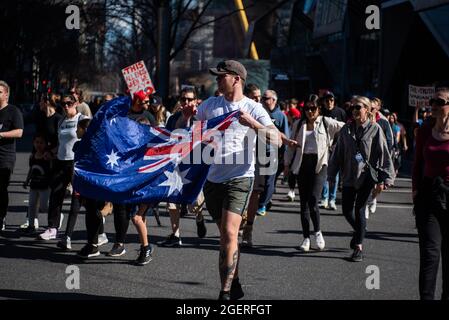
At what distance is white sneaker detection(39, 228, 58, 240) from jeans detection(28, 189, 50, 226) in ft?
1.51

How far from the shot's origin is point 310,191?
8898mm

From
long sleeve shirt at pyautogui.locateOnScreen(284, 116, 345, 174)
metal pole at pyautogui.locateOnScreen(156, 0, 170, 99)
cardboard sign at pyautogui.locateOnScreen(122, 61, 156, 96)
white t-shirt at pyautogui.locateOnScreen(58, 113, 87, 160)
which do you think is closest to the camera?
long sleeve shirt at pyautogui.locateOnScreen(284, 116, 345, 174)

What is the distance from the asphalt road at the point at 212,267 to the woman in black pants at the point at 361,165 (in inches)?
18.3

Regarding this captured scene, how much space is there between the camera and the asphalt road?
21.6 ft

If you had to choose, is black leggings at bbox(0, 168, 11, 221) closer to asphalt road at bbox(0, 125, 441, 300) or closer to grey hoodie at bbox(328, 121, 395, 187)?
asphalt road at bbox(0, 125, 441, 300)

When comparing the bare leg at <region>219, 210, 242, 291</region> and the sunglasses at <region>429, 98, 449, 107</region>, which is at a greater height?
the sunglasses at <region>429, 98, 449, 107</region>

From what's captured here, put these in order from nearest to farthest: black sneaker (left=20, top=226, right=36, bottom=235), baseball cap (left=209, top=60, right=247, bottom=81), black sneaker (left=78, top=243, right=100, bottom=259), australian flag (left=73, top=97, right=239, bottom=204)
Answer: baseball cap (left=209, top=60, right=247, bottom=81)
australian flag (left=73, top=97, right=239, bottom=204)
black sneaker (left=78, top=243, right=100, bottom=259)
black sneaker (left=20, top=226, right=36, bottom=235)

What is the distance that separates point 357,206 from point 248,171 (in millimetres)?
2575

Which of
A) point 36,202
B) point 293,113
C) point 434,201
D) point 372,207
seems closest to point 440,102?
point 434,201

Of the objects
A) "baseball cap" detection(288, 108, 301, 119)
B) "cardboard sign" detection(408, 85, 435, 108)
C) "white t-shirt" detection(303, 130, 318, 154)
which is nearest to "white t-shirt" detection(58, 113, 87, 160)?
"white t-shirt" detection(303, 130, 318, 154)

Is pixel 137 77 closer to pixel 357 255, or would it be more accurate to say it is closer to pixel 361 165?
pixel 361 165

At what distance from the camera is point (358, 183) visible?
8.39m
